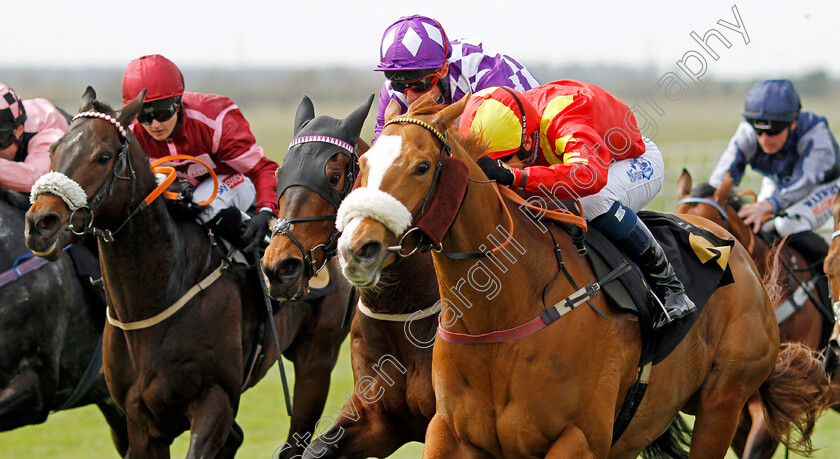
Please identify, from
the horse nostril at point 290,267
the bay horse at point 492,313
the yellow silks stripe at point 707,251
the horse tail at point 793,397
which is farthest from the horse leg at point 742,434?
the horse nostril at point 290,267

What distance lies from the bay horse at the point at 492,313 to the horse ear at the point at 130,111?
1.73 metres

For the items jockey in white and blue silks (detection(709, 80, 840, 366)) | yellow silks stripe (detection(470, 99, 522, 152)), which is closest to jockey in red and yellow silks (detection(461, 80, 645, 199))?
yellow silks stripe (detection(470, 99, 522, 152))

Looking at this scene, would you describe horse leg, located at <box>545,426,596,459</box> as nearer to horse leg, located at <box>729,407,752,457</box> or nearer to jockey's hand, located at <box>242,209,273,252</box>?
jockey's hand, located at <box>242,209,273,252</box>

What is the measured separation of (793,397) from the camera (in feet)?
16.9

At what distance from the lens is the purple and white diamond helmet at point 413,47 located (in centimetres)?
414

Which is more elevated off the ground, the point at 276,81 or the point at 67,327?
the point at 67,327

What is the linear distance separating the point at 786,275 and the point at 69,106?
39245mm

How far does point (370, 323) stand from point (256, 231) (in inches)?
46.1

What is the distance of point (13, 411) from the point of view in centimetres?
548

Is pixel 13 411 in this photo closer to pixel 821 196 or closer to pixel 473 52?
pixel 473 52

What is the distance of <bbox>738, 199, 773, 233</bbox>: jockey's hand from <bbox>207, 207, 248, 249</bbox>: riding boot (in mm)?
3862

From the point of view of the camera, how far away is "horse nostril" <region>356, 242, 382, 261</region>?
9.32 ft

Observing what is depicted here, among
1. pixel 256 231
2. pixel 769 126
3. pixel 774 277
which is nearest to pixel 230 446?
pixel 256 231

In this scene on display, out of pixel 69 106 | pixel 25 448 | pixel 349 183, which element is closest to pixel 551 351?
pixel 349 183
